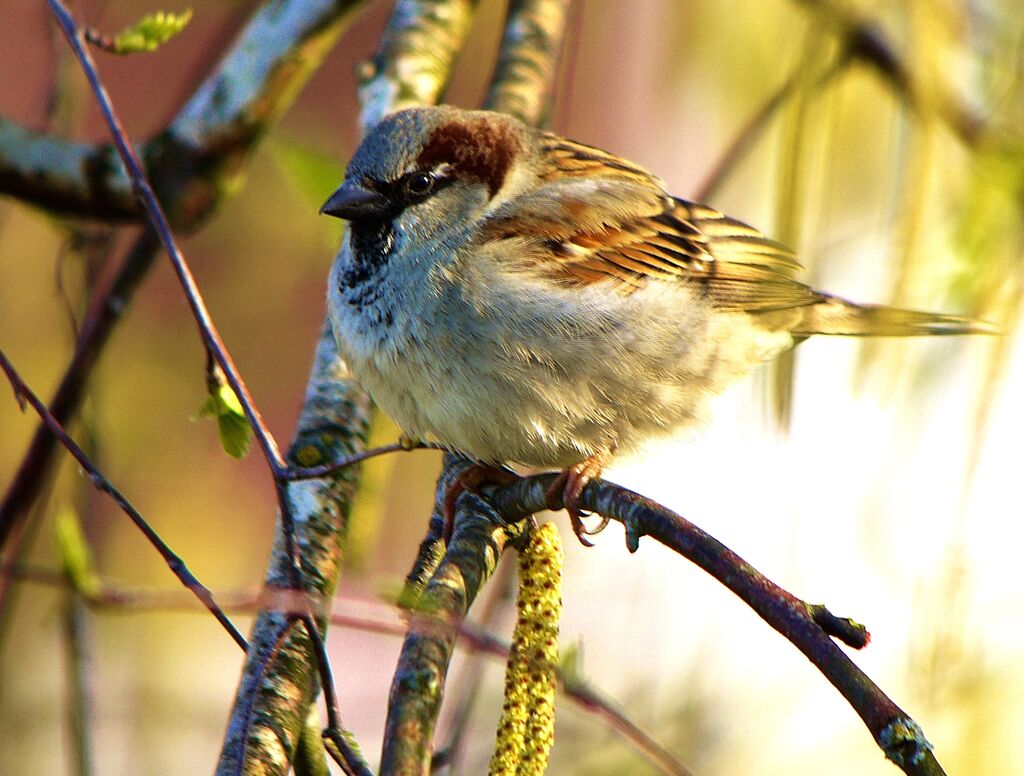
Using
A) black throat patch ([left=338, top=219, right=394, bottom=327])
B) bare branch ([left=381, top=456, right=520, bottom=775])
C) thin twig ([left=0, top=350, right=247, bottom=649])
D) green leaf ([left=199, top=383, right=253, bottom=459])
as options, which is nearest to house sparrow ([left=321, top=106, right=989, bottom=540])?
black throat patch ([left=338, top=219, right=394, bottom=327])

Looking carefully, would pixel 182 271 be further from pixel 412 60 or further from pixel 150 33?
pixel 412 60

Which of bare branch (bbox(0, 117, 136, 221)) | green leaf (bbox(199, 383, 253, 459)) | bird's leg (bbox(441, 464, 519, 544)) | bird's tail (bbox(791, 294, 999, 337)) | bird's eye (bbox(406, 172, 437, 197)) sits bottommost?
green leaf (bbox(199, 383, 253, 459))

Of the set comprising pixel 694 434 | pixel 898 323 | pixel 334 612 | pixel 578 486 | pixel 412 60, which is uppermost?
pixel 412 60

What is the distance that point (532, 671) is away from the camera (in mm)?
1413

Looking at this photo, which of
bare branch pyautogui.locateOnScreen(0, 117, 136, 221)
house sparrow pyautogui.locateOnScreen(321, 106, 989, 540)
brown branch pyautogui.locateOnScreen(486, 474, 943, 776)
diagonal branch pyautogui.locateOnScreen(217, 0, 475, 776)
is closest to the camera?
brown branch pyautogui.locateOnScreen(486, 474, 943, 776)

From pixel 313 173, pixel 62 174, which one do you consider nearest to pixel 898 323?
pixel 313 173

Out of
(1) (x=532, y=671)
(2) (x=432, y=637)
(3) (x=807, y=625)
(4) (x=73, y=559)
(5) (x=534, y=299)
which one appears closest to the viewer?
(3) (x=807, y=625)

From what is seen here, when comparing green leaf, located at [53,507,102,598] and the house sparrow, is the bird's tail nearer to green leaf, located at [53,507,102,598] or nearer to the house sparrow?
the house sparrow

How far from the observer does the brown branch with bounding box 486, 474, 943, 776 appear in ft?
3.51

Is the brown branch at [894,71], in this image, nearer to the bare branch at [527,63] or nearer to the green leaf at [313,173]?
the bare branch at [527,63]

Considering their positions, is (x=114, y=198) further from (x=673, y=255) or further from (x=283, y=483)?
(x=283, y=483)

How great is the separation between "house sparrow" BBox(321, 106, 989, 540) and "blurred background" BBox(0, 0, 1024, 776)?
0.16m

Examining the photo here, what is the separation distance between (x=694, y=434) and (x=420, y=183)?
0.76 m

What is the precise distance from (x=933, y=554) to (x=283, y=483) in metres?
1.12
